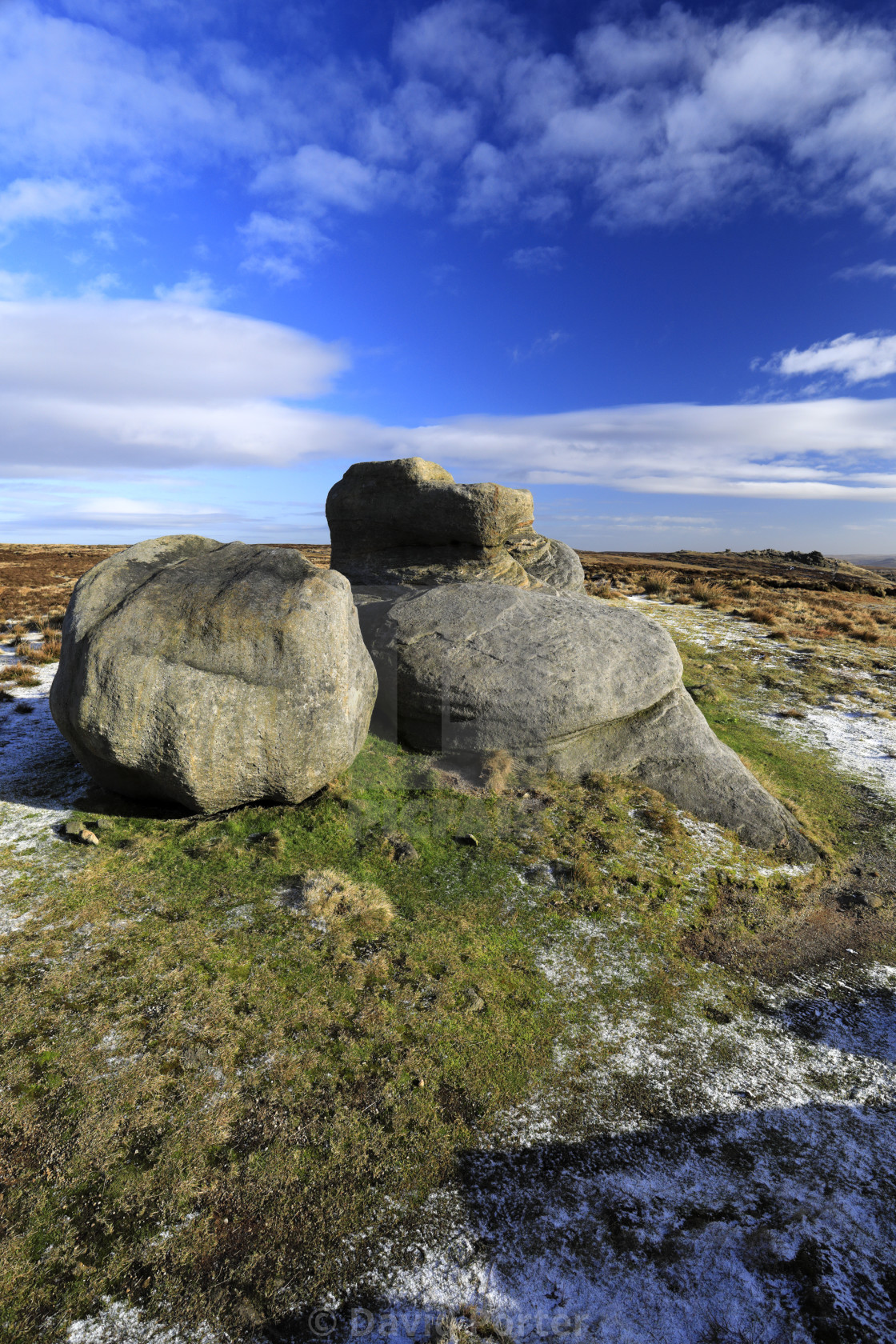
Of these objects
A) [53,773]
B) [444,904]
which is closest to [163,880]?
[444,904]

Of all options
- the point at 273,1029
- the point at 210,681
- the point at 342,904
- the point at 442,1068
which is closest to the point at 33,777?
the point at 210,681

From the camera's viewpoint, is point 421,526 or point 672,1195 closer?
point 672,1195

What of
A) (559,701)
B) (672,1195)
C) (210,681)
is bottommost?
(672,1195)

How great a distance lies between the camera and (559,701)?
9.69 meters

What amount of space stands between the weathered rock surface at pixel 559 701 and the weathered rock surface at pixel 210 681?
5.65 feet

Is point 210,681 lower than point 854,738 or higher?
higher

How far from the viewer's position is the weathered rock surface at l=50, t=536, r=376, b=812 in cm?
762

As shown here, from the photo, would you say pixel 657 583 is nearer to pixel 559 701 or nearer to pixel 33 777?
pixel 559 701

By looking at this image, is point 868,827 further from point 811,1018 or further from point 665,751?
point 811,1018

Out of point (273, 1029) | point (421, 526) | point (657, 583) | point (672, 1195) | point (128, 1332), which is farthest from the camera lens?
point (657, 583)

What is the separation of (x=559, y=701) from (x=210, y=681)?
4.89 m

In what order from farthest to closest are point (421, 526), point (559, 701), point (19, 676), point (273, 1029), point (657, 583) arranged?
point (657, 583)
point (19, 676)
point (421, 526)
point (559, 701)
point (273, 1029)

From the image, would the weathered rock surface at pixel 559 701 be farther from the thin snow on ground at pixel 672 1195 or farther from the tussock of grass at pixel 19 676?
the tussock of grass at pixel 19 676

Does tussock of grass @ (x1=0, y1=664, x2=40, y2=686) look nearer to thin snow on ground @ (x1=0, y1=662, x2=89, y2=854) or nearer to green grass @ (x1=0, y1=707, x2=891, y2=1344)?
thin snow on ground @ (x1=0, y1=662, x2=89, y2=854)
